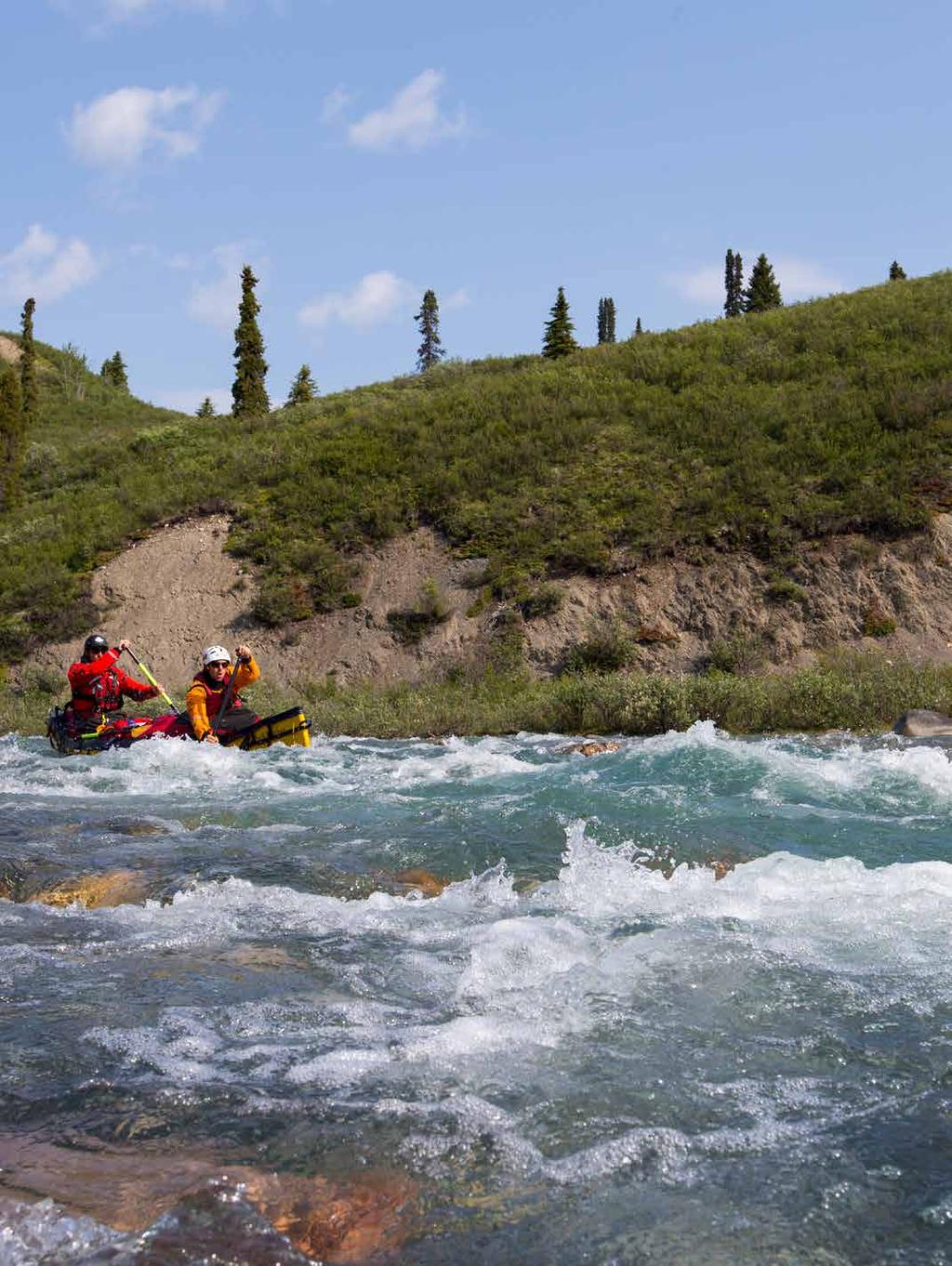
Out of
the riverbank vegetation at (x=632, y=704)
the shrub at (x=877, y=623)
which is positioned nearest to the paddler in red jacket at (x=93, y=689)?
the riverbank vegetation at (x=632, y=704)

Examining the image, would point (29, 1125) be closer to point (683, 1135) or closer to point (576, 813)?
point (683, 1135)

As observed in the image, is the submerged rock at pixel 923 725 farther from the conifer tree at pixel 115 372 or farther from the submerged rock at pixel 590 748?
the conifer tree at pixel 115 372

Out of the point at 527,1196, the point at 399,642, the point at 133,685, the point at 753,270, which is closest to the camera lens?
the point at 527,1196

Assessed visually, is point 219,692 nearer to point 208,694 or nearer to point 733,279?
point 208,694

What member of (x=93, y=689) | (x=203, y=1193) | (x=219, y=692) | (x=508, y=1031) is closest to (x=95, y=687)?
(x=93, y=689)

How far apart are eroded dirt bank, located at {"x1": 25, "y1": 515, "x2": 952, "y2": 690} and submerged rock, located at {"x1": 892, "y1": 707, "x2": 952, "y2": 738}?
16.7ft

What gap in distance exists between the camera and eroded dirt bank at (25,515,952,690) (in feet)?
73.7

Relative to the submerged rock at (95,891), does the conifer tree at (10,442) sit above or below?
above

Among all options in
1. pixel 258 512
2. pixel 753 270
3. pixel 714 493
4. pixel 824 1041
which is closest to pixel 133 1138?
pixel 824 1041

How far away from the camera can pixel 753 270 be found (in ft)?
200

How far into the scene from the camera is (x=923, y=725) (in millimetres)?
15953

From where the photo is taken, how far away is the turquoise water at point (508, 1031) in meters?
3.40

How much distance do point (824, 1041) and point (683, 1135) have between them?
Result: 1.11 metres

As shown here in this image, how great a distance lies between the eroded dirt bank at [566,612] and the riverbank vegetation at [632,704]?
1.16m
